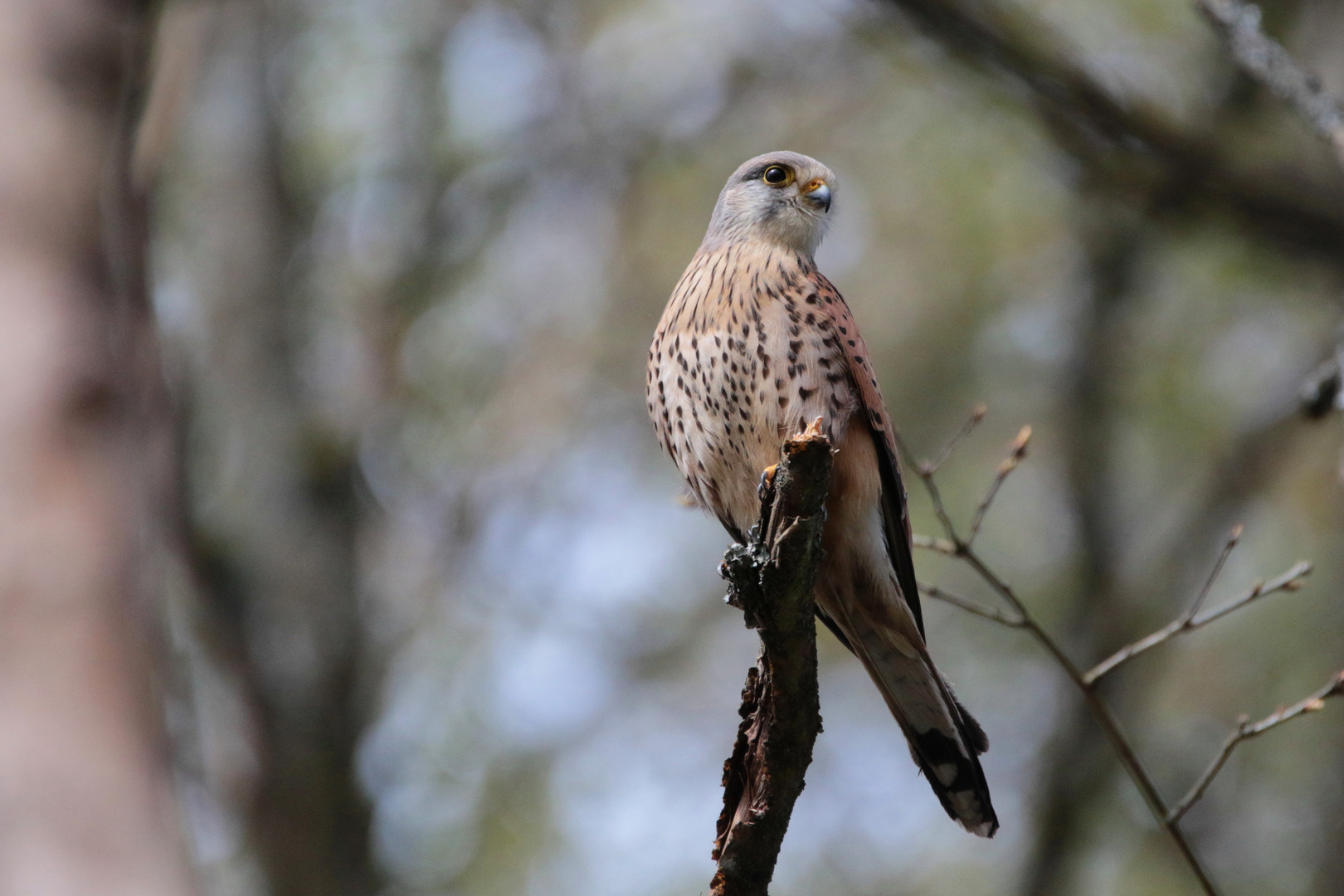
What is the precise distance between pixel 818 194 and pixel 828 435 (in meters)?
1.17

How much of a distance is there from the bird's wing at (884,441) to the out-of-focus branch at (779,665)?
33.1 inches

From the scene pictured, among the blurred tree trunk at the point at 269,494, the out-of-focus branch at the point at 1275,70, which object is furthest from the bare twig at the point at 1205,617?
the blurred tree trunk at the point at 269,494

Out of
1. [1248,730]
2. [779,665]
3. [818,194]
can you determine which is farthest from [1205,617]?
[818,194]

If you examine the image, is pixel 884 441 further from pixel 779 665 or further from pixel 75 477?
pixel 75 477

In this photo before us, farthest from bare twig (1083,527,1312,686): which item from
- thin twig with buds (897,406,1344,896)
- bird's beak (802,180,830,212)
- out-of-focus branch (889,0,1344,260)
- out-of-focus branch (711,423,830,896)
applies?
out-of-focus branch (889,0,1344,260)

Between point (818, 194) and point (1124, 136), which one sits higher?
point (1124, 136)

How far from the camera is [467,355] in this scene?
7523 millimetres

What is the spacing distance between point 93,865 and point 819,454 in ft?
4.85

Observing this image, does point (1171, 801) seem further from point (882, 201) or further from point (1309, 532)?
point (882, 201)

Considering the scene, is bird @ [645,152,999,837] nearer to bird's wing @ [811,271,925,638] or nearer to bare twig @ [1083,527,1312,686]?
bird's wing @ [811,271,925,638]

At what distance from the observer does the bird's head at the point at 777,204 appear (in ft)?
12.4

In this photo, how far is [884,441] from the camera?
3.32 m

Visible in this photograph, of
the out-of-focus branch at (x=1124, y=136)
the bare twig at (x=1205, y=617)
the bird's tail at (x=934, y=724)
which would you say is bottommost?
the bare twig at (x=1205, y=617)

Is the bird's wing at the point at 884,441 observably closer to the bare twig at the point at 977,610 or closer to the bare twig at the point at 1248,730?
the bare twig at the point at 977,610
